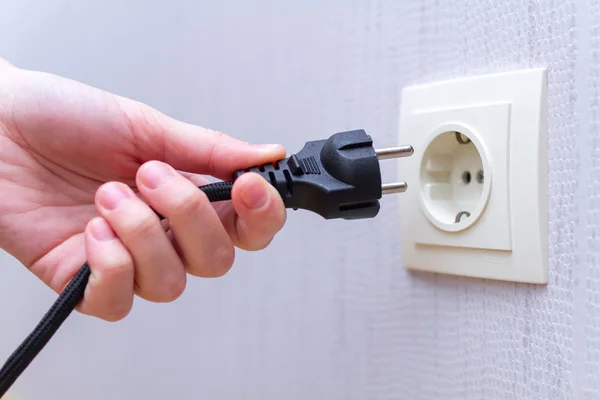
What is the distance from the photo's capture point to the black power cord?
11.9 inches

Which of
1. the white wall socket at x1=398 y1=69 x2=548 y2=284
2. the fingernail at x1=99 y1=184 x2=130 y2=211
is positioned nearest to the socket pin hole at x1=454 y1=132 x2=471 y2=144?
the white wall socket at x1=398 y1=69 x2=548 y2=284

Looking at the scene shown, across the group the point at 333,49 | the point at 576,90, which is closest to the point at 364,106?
the point at 333,49

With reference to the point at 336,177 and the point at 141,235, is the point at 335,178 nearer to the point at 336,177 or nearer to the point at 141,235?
the point at 336,177

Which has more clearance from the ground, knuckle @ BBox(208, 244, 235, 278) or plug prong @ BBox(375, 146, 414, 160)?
plug prong @ BBox(375, 146, 414, 160)

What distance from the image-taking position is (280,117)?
0.49m

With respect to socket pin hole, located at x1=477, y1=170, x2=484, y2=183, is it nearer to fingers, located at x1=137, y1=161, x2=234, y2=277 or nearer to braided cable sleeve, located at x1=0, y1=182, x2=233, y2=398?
fingers, located at x1=137, y1=161, x2=234, y2=277

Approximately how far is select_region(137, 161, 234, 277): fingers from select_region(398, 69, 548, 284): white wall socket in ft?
0.50

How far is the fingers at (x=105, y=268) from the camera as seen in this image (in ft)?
1.04

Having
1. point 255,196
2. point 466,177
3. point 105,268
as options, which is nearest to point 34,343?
point 105,268

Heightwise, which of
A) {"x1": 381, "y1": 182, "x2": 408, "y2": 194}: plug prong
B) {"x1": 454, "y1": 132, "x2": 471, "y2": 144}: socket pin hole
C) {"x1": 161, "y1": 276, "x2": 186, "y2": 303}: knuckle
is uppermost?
{"x1": 454, "y1": 132, "x2": 471, "y2": 144}: socket pin hole

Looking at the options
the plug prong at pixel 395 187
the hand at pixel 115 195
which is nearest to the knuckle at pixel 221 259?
the hand at pixel 115 195

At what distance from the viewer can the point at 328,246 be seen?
473 millimetres

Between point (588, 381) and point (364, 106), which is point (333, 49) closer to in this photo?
point (364, 106)

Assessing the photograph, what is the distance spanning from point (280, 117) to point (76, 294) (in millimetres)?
254
